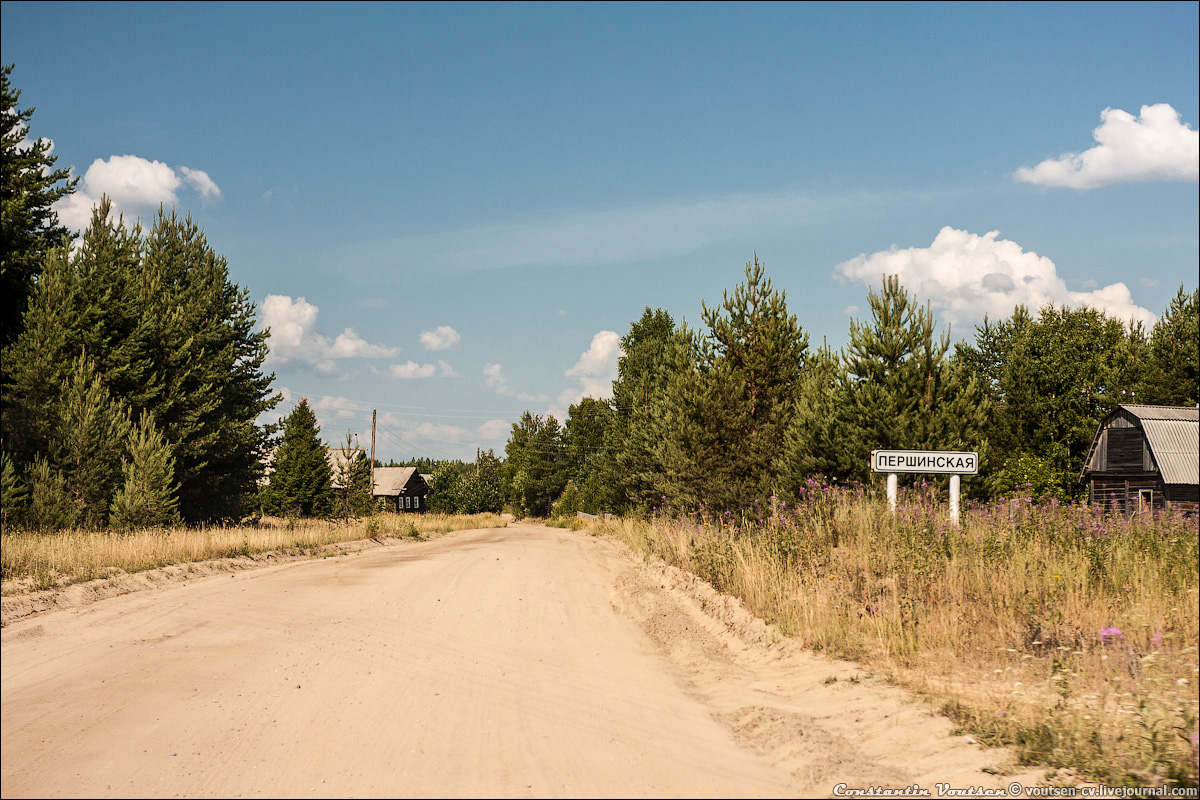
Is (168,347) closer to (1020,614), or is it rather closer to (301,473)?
(301,473)

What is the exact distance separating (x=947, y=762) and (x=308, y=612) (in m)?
8.72

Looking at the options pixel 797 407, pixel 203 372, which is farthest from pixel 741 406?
pixel 203 372

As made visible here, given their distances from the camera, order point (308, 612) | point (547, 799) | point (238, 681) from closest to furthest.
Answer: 1. point (547, 799)
2. point (238, 681)
3. point (308, 612)

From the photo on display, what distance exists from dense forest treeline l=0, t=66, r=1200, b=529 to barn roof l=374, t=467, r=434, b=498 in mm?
46245

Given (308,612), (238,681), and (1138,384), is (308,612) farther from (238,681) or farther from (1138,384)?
(1138,384)

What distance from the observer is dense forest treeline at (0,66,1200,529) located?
19109 millimetres

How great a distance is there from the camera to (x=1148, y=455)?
36812mm

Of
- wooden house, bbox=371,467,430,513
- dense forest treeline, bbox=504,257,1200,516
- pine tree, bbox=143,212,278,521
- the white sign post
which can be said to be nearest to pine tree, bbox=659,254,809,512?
dense forest treeline, bbox=504,257,1200,516

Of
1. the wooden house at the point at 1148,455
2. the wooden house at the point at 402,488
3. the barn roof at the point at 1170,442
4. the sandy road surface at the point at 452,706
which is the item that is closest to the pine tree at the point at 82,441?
the sandy road surface at the point at 452,706

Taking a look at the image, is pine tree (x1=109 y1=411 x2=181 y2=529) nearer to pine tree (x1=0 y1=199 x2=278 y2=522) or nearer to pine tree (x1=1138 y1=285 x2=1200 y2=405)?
pine tree (x1=0 y1=199 x2=278 y2=522)

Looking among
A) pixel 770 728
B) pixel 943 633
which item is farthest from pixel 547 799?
pixel 943 633

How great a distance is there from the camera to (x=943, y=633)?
7.34m

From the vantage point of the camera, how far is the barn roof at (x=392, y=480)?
9444 cm

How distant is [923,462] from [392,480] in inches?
3551
